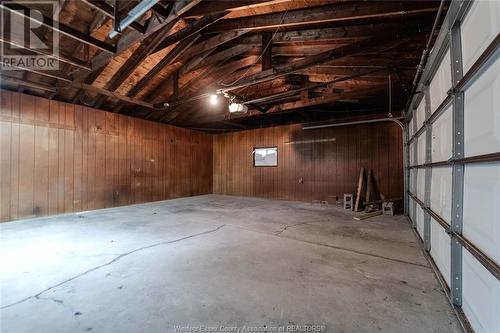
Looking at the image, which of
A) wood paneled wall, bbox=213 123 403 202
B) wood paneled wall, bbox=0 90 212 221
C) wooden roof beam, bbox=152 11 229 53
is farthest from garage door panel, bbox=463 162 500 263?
wood paneled wall, bbox=0 90 212 221

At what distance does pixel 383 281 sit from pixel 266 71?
323cm

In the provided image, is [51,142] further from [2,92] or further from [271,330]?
[271,330]

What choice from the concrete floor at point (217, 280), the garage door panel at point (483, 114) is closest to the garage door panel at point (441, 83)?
the garage door panel at point (483, 114)

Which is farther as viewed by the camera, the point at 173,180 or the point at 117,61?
the point at 173,180

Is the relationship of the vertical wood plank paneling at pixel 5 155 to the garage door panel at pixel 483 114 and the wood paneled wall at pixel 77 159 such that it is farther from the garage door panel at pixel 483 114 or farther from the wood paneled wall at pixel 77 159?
the garage door panel at pixel 483 114

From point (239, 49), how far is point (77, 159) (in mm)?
4727

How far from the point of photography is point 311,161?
7016 millimetres

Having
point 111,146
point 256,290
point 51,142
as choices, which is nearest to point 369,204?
point 256,290

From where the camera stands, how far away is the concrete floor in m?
1.53

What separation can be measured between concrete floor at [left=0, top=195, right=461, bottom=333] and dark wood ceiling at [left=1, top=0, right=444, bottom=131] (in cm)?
A: 263

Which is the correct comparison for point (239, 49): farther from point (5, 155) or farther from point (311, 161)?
point (5, 155)

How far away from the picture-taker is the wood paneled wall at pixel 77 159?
449 cm

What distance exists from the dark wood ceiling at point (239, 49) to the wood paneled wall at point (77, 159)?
445 mm

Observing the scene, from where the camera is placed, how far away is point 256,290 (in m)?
1.88
